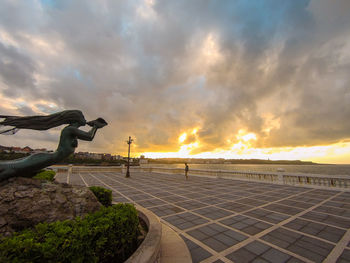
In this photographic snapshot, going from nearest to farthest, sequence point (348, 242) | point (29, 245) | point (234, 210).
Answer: point (29, 245)
point (348, 242)
point (234, 210)

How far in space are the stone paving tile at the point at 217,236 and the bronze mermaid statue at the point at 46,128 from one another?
4002 mm

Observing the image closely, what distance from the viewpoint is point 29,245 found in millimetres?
1678

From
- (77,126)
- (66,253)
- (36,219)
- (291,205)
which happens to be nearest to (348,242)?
(291,205)

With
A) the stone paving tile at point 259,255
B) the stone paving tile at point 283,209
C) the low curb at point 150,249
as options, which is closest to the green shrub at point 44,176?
the low curb at point 150,249

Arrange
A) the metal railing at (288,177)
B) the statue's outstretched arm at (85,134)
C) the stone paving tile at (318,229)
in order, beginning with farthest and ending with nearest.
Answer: the metal railing at (288,177) < the statue's outstretched arm at (85,134) < the stone paving tile at (318,229)

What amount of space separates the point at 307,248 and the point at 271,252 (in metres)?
0.90

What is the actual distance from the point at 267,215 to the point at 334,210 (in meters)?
3.00

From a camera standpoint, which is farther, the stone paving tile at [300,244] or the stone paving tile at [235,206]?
the stone paving tile at [235,206]

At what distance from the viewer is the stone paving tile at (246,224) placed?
427cm

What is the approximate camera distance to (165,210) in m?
6.04

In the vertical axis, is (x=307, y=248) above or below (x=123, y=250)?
below

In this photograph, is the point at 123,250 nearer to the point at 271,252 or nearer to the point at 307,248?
the point at 271,252

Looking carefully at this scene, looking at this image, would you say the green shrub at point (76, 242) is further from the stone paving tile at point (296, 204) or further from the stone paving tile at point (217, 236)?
the stone paving tile at point (296, 204)

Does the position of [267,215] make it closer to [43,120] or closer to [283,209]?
[283,209]
